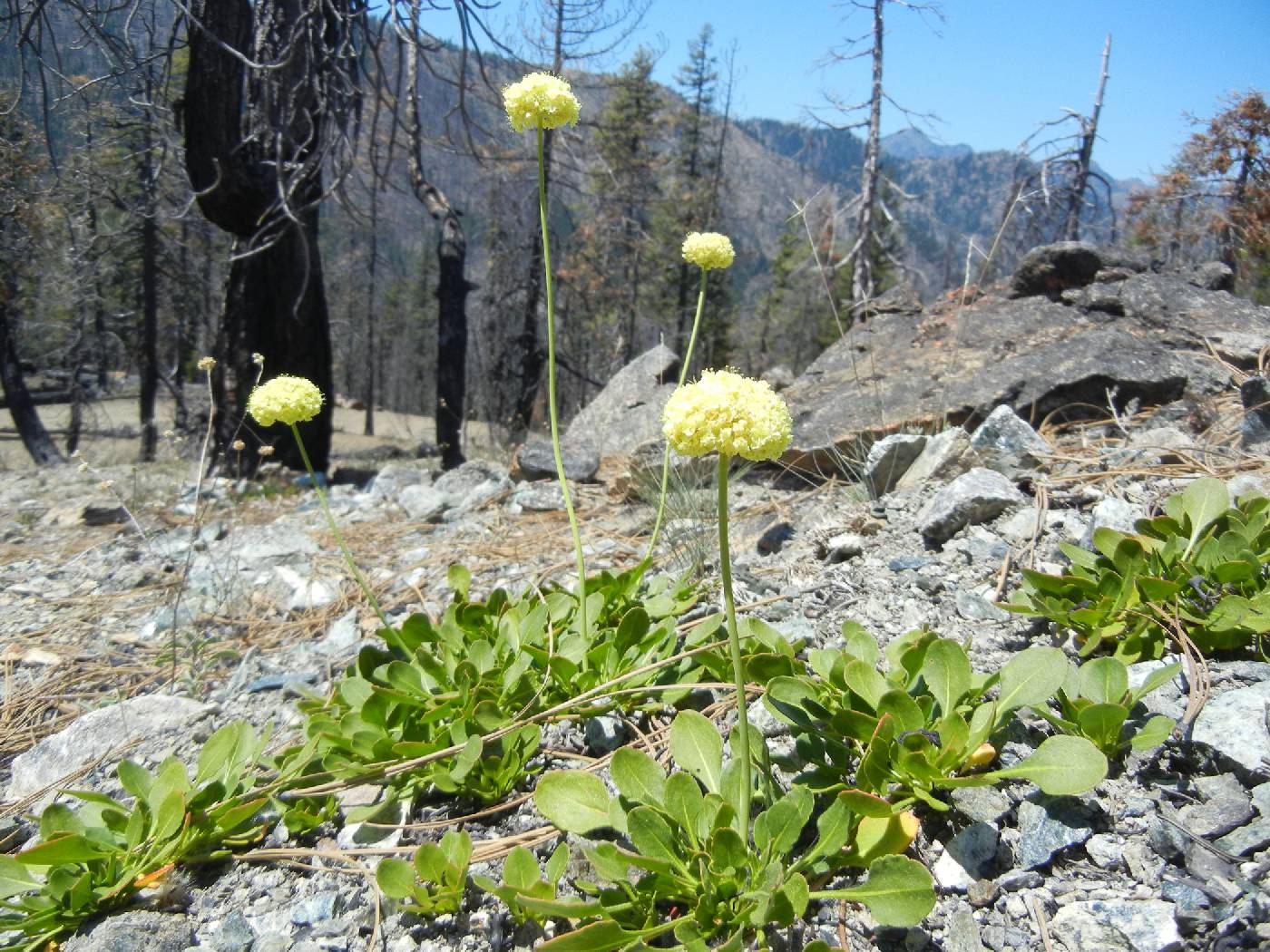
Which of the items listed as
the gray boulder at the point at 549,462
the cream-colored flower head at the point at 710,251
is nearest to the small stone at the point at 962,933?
the cream-colored flower head at the point at 710,251

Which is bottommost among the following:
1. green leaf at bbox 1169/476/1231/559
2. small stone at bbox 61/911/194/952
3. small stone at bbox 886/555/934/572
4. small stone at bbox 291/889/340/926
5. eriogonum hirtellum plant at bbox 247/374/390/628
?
small stone at bbox 291/889/340/926

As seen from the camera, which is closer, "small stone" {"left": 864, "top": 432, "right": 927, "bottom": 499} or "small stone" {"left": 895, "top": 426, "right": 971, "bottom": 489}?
"small stone" {"left": 895, "top": 426, "right": 971, "bottom": 489}

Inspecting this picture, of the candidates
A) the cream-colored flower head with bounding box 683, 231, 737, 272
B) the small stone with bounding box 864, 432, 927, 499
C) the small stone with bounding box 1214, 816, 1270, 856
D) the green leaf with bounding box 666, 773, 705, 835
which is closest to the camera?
the small stone with bounding box 1214, 816, 1270, 856

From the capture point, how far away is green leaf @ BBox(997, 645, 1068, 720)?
1649mm

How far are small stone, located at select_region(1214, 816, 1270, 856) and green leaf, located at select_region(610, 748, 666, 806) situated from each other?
1.07 meters

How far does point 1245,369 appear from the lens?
420 cm

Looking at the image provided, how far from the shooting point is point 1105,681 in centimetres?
168

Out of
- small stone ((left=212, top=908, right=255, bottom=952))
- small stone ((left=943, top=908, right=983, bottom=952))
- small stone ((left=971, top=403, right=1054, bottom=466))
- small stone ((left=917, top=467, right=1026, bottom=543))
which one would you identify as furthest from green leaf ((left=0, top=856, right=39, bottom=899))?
small stone ((left=971, top=403, right=1054, bottom=466))

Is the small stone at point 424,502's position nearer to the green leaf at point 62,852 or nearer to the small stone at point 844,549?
the small stone at point 844,549

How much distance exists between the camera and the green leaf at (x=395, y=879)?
4.96 ft

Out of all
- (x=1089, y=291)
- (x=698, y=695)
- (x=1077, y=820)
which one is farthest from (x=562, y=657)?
(x=1089, y=291)

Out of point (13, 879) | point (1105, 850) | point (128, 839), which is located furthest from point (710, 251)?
point (13, 879)

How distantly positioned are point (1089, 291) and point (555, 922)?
5.21 meters

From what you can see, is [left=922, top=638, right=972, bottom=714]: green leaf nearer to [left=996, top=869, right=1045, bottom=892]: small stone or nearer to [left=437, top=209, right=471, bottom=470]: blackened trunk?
[left=996, top=869, right=1045, bottom=892]: small stone
